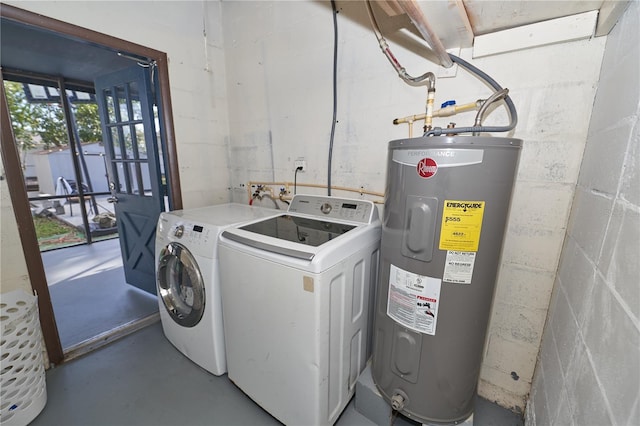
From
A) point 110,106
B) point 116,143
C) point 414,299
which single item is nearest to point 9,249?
point 116,143

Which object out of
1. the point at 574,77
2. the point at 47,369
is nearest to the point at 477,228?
the point at 574,77

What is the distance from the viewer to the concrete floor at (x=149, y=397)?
1320 millimetres

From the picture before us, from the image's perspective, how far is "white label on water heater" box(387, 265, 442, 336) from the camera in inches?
38.7

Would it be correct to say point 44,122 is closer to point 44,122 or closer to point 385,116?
point 44,122

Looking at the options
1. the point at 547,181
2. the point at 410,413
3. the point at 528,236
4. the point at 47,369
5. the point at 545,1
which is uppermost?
the point at 545,1

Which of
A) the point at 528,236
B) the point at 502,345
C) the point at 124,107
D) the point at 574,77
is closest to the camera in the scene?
the point at 574,77

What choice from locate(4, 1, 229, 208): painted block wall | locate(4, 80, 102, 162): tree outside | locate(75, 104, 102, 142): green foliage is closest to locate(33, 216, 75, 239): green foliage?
locate(4, 80, 102, 162): tree outside

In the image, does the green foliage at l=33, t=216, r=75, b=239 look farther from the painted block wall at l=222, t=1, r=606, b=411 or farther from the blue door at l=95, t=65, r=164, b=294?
the painted block wall at l=222, t=1, r=606, b=411

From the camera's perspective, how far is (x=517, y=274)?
4.15 feet

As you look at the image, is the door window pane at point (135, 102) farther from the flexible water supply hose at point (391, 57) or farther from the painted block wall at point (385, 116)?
the flexible water supply hose at point (391, 57)

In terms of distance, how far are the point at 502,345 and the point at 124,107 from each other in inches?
129

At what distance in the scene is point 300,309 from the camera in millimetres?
1030

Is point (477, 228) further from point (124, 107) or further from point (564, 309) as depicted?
point (124, 107)

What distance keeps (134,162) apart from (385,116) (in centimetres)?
221
